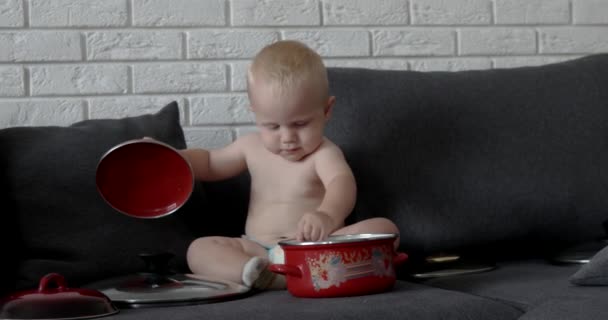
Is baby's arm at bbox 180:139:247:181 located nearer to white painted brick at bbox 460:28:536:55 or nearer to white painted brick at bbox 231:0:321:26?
white painted brick at bbox 231:0:321:26

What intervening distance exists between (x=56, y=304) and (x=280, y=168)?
25.5 inches

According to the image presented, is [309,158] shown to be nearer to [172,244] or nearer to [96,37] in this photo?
[172,244]

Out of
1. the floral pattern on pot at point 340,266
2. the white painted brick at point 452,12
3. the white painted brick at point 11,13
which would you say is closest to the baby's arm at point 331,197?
the floral pattern on pot at point 340,266

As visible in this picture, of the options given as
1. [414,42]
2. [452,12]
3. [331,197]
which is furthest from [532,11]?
[331,197]

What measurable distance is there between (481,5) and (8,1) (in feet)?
3.90

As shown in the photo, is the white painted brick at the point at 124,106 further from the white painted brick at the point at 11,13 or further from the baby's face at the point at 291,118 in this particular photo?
the baby's face at the point at 291,118

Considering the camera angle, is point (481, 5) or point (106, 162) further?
point (481, 5)

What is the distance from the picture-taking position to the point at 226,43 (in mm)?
2309

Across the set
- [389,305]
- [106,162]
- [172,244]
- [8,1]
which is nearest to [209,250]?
[172,244]

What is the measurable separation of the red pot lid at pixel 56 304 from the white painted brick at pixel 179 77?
906mm

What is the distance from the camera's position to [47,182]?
5.68 ft

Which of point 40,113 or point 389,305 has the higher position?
point 40,113

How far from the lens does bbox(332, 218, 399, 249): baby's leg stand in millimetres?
1750

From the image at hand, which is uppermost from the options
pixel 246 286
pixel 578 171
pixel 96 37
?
pixel 96 37
